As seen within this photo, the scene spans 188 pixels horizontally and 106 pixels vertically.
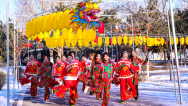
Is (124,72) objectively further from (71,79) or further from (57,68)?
(57,68)

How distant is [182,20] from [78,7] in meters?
23.2

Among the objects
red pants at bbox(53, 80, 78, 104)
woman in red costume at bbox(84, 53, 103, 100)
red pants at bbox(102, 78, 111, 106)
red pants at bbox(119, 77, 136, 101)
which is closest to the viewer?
red pants at bbox(102, 78, 111, 106)

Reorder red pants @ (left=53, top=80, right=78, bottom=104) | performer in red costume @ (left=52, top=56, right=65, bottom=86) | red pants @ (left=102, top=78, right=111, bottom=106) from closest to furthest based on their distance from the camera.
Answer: red pants @ (left=102, top=78, right=111, bottom=106), red pants @ (left=53, top=80, right=78, bottom=104), performer in red costume @ (left=52, top=56, right=65, bottom=86)

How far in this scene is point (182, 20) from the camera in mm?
27516

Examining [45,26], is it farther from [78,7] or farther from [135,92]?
[135,92]

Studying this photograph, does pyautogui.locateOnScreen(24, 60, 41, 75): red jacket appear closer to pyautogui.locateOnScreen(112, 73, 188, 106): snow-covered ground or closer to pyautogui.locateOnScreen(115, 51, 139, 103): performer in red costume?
pyautogui.locateOnScreen(115, 51, 139, 103): performer in red costume

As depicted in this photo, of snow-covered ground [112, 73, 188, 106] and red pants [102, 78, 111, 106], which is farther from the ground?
red pants [102, 78, 111, 106]

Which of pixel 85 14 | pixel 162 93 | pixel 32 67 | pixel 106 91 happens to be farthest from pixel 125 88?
pixel 32 67

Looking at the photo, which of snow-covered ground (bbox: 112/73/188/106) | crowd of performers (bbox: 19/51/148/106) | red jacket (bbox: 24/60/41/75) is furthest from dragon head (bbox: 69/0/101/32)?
snow-covered ground (bbox: 112/73/188/106)

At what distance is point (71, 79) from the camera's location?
7363mm

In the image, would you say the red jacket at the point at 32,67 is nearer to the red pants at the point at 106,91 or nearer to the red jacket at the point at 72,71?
the red jacket at the point at 72,71

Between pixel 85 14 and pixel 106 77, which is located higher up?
pixel 85 14

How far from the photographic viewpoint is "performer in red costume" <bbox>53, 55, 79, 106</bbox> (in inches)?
289

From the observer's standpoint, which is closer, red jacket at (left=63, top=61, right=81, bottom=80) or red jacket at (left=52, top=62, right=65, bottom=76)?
red jacket at (left=63, top=61, right=81, bottom=80)
